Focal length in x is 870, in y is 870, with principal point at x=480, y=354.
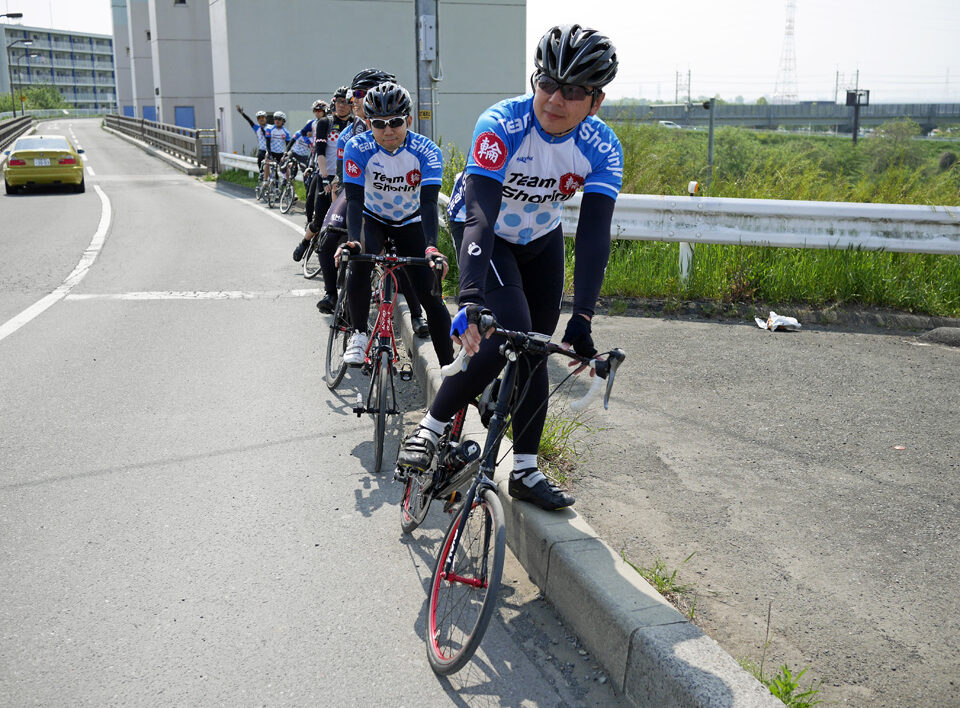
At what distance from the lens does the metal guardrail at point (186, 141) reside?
31741mm

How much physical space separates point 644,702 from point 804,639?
742mm

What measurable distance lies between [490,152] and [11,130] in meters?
54.1

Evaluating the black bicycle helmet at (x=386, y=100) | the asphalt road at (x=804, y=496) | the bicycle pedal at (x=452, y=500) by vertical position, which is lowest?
the asphalt road at (x=804, y=496)

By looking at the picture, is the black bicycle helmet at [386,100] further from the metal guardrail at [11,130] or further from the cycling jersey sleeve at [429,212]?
the metal guardrail at [11,130]

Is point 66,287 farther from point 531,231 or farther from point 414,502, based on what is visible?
point 531,231

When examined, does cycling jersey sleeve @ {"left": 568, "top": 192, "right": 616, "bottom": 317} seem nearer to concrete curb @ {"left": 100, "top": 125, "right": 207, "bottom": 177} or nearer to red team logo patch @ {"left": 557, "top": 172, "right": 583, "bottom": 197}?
red team logo patch @ {"left": 557, "top": 172, "right": 583, "bottom": 197}

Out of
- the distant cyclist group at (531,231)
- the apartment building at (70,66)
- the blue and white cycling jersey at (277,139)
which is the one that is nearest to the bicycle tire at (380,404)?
the distant cyclist group at (531,231)

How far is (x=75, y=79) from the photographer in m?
174

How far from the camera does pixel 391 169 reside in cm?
604

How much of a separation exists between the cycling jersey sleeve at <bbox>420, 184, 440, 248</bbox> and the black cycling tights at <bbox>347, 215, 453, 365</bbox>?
0.86 feet

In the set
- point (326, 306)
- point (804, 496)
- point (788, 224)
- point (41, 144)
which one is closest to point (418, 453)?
point (804, 496)

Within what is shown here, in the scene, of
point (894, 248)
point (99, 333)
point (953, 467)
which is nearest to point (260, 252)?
point (99, 333)

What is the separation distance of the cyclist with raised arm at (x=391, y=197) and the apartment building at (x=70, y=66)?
6824 inches

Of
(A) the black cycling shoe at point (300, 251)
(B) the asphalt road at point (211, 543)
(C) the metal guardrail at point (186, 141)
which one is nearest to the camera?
(B) the asphalt road at point (211, 543)
